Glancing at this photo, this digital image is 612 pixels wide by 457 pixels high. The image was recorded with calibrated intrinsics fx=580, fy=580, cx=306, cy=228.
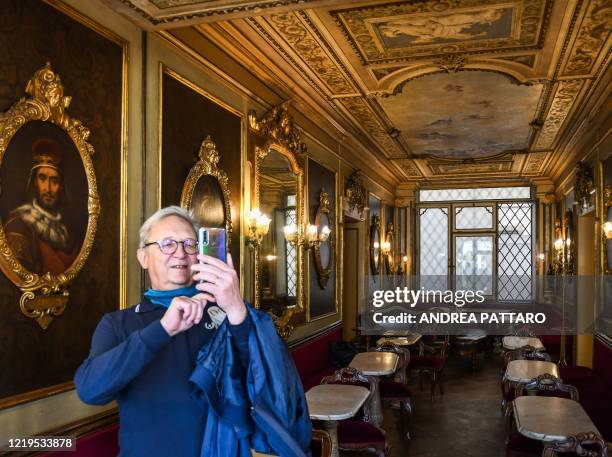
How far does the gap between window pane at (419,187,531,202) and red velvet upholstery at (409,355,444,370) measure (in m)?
6.80

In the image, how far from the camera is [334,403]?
4336 mm

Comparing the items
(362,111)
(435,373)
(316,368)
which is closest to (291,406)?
(316,368)

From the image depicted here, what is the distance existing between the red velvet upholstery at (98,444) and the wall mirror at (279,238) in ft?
7.54

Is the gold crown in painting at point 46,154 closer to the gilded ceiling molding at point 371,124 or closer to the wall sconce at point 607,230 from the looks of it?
the gilded ceiling molding at point 371,124

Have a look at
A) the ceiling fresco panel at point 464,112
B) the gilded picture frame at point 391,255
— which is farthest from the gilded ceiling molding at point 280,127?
the gilded picture frame at point 391,255

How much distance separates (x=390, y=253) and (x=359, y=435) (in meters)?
8.94

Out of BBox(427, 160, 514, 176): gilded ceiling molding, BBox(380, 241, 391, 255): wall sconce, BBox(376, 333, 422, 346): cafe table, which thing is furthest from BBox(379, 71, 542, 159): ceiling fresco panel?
BBox(376, 333, 422, 346): cafe table

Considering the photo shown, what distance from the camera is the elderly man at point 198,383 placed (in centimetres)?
166

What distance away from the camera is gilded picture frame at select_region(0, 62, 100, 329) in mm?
2713

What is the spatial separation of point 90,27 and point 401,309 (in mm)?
10227

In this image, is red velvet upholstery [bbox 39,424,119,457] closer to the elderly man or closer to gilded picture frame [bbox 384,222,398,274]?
the elderly man

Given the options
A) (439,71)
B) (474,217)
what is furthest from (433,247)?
(439,71)

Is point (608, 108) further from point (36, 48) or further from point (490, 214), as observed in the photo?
point (490, 214)

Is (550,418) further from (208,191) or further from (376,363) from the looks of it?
(208,191)
